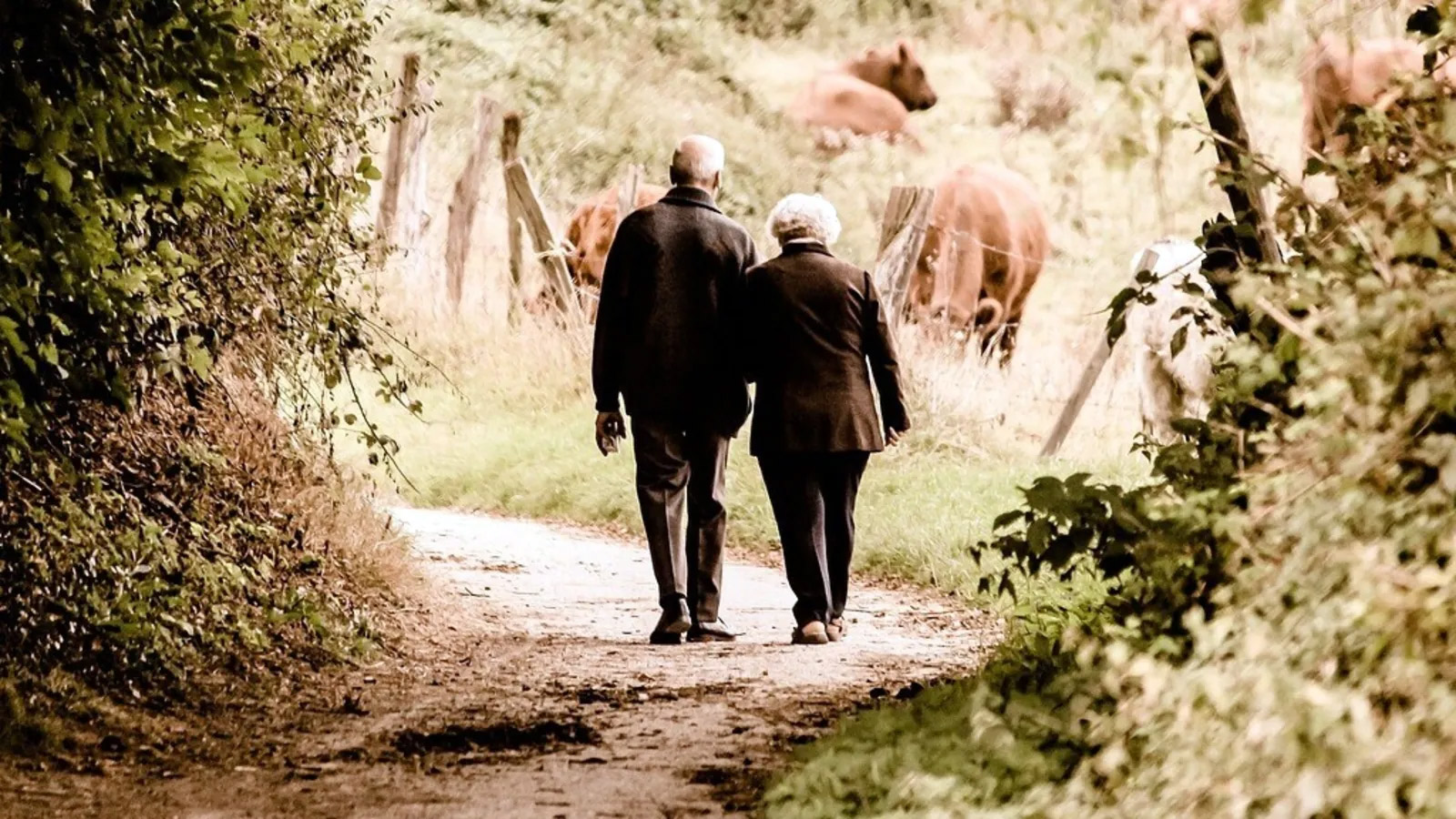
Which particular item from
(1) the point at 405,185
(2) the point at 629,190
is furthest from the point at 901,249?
(1) the point at 405,185

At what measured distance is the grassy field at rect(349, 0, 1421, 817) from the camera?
14.5ft

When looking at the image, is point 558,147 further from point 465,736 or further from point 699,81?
point 465,736

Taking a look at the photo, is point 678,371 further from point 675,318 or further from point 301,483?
point 301,483

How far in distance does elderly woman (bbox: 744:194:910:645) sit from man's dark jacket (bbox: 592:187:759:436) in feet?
0.45

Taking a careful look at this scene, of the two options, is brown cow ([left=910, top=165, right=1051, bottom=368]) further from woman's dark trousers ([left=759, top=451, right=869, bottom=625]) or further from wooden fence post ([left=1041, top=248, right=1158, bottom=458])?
woman's dark trousers ([left=759, top=451, right=869, bottom=625])

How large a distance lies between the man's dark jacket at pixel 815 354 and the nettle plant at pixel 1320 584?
310 cm

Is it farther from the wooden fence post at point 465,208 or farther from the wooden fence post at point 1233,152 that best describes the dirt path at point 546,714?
the wooden fence post at point 465,208

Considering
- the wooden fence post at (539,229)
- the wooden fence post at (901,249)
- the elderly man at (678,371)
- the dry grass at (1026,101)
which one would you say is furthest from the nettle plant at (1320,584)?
the dry grass at (1026,101)

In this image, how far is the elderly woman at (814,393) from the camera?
7.94m

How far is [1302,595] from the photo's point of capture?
3570mm

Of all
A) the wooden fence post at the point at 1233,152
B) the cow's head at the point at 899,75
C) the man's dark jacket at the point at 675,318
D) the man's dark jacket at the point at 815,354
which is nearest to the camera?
the wooden fence post at the point at 1233,152

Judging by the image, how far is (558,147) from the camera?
92.5 ft

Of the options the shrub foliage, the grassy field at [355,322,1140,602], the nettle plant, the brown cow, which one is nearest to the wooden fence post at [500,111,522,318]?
the grassy field at [355,322,1140,602]

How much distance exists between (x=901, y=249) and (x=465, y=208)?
6223mm
